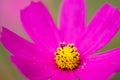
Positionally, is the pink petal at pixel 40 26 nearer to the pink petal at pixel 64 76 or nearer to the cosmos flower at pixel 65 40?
the cosmos flower at pixel 65 40

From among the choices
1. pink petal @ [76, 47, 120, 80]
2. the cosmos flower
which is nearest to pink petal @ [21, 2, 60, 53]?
the cosmos flower

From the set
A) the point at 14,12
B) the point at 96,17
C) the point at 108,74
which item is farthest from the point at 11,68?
the point at 108,74

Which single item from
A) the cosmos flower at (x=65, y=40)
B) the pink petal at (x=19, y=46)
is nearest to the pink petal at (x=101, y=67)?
the cosmos flower at (x=65, y=40)

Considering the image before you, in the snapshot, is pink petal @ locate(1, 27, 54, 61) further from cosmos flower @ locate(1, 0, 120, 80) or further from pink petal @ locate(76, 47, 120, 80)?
pink petal @ locate(76, 47, 120, 80)

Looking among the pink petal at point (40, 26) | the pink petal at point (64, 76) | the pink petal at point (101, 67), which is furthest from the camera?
the pink petal at point (40, 26)

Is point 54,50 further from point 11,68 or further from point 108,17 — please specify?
point 11,68

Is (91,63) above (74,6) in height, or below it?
below
